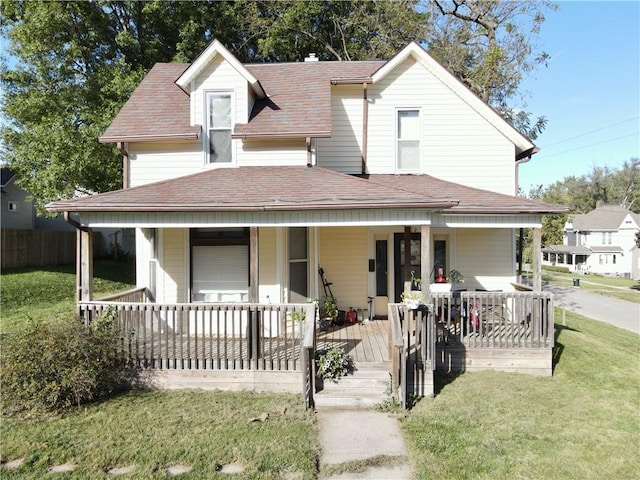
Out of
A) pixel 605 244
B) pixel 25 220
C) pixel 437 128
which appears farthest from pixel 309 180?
pixel 605 244

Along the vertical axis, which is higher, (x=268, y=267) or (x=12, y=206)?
(x=12, y=206)

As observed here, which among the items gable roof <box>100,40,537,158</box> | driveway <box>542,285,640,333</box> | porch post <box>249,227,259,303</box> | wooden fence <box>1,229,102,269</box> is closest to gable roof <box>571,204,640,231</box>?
driveway <box>542,285,640,333</box>

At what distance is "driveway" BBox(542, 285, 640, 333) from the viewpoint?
1635 centimetres

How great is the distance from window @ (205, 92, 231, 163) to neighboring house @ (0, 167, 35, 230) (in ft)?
70.5

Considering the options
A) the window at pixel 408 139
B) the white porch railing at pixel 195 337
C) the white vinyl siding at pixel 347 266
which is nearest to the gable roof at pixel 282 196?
the window at pixel 408 139

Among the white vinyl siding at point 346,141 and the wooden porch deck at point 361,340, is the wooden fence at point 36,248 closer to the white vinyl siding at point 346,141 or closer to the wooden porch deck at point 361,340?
the white vinyl siding at point 346,141

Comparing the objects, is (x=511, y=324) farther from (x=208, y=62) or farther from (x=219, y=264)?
(x=208, y=62)

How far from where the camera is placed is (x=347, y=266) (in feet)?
33.4

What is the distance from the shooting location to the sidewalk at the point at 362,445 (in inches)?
177

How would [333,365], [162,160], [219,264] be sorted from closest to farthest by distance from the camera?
[333,365] < [219,264] < [162,160]

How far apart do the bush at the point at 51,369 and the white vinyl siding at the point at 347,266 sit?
553cm

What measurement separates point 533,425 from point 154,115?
1058 cm

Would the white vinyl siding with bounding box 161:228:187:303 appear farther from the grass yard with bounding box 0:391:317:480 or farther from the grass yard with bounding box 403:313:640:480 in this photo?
the grass yard with bounding box 403:313:640:480

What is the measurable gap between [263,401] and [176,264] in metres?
4.33
